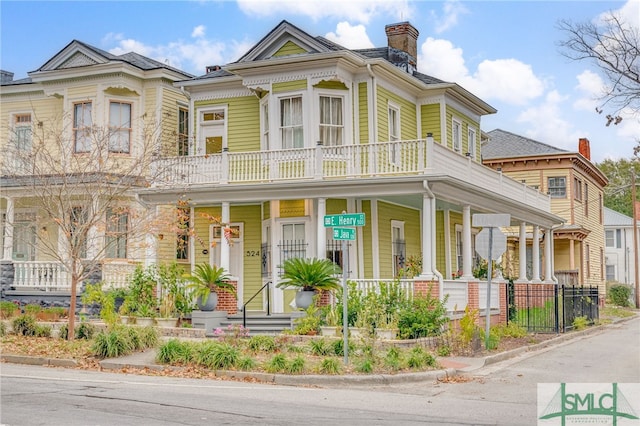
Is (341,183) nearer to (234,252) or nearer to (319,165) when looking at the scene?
(319,165)

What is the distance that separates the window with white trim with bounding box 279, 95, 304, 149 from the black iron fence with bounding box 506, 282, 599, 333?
25.7 ft

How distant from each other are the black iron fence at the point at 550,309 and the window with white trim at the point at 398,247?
10.9 ft

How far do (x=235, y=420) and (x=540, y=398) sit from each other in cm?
496

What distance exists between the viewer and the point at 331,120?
22797mm

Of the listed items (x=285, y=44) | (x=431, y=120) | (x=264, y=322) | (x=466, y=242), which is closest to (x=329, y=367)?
(x=264, y=322)

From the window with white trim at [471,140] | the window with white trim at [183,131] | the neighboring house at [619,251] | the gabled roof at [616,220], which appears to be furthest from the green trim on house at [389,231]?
the gabled roof at [616,220]

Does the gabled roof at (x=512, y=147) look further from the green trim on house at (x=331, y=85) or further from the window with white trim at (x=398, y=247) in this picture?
the green trim on house at (x=331, y=85)

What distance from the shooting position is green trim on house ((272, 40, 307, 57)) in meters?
22.9

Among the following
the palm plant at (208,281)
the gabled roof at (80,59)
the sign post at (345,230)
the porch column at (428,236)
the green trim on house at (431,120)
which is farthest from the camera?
the gabled roof at (80,59)

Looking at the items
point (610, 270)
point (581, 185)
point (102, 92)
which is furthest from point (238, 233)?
point (610, 270)

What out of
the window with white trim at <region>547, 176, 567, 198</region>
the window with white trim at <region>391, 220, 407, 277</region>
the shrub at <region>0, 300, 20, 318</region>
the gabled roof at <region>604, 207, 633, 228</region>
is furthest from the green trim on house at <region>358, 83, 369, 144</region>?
the gabled roof at <region>604, 207, 633, 228</region>

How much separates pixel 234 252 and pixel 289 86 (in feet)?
17.9

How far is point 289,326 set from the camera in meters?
20.1

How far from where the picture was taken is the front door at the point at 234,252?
23969 millimetres
